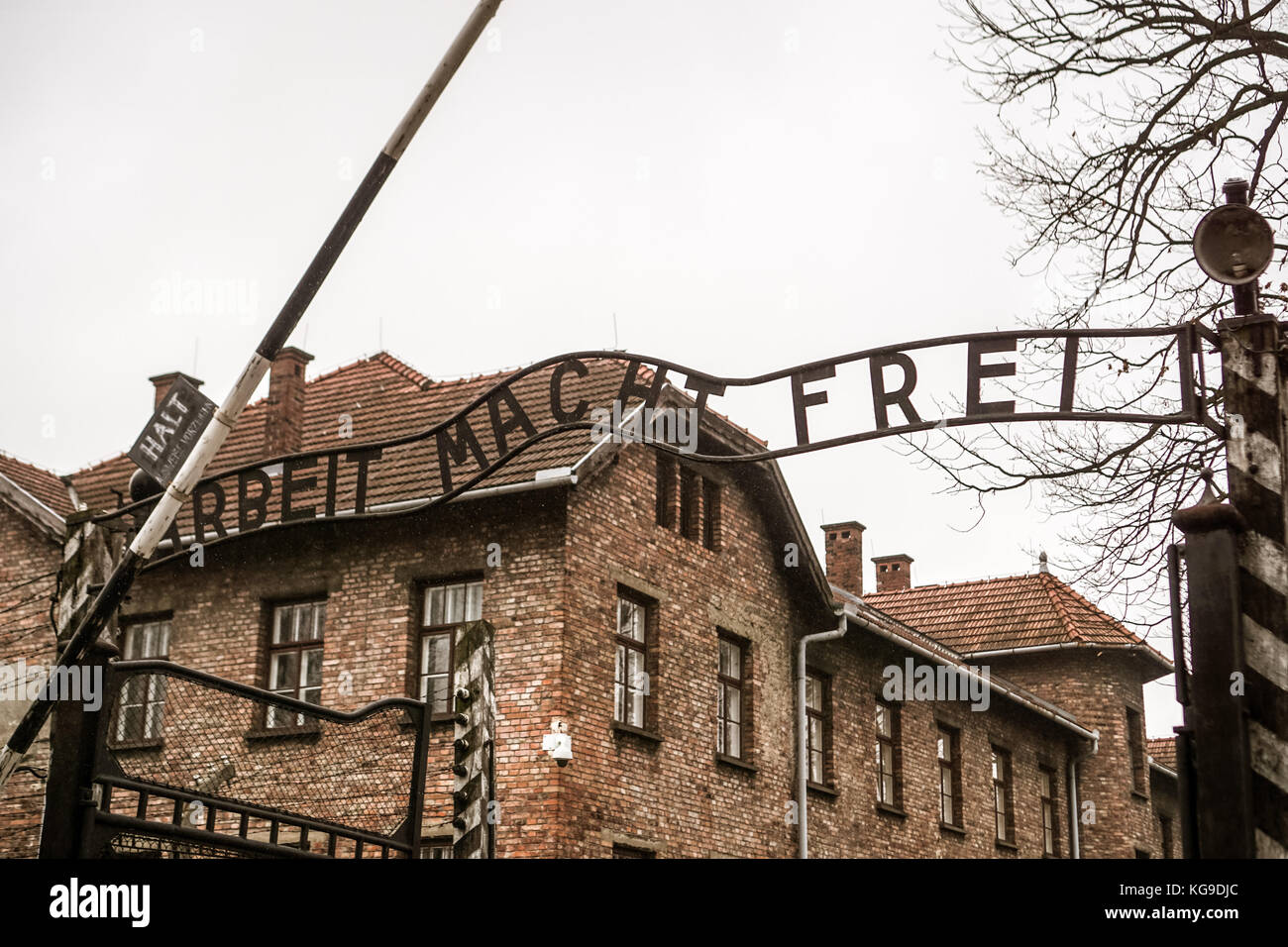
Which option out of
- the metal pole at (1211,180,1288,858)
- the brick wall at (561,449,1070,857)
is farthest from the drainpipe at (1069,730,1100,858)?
the metal pole at (1211,180,1288,858)

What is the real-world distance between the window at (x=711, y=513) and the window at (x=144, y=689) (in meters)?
7.10

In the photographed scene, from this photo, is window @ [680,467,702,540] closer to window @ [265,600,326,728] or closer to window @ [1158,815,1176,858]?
window @ [265,600,326,728]

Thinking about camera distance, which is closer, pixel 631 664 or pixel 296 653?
pixel 631 664

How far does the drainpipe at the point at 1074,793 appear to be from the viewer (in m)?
28.2

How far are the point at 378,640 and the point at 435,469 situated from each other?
2.12 m

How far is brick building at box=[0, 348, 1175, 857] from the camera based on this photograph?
15320 mm

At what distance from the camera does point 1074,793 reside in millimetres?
28812

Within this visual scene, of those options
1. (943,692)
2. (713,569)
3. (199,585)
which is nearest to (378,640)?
(199,585)

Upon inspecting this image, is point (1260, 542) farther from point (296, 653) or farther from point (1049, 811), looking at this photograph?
point (1049, 811)

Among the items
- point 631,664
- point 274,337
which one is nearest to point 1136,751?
point 631,664

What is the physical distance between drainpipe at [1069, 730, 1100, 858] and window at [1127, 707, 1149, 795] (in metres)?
1.24

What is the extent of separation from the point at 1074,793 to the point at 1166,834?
5.92m
